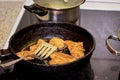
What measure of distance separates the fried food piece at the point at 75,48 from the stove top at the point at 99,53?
0.04 m

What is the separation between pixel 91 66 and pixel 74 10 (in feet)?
0.75

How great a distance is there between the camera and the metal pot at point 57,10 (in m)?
0.87

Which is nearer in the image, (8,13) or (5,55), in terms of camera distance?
(5,55)

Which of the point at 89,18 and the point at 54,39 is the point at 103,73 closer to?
the point at 54,39

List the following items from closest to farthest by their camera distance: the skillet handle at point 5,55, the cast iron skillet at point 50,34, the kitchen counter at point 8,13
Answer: the skillet handle at point 5,55
the cast iron skillet at point 50,34
the kitchen counter at point 8,13

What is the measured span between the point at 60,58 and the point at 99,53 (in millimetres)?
166

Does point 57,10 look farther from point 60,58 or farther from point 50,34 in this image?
point 60,58

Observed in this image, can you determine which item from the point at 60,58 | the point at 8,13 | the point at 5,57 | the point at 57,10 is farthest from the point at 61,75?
the point at 8,13

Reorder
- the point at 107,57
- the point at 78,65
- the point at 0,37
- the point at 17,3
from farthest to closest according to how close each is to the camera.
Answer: the point at 17,3 < the point at 0,37 < the point at 107,57 < the point at 78,65

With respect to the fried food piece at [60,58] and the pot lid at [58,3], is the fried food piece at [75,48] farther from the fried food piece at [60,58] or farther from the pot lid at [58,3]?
the pot lid at [58,3]

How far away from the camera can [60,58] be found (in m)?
0.72

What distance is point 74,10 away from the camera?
88cm

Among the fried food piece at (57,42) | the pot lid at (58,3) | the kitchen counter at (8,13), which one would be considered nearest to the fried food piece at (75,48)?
the fried food piece at (57,42)

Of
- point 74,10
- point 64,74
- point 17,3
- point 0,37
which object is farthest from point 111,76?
point 17,3
